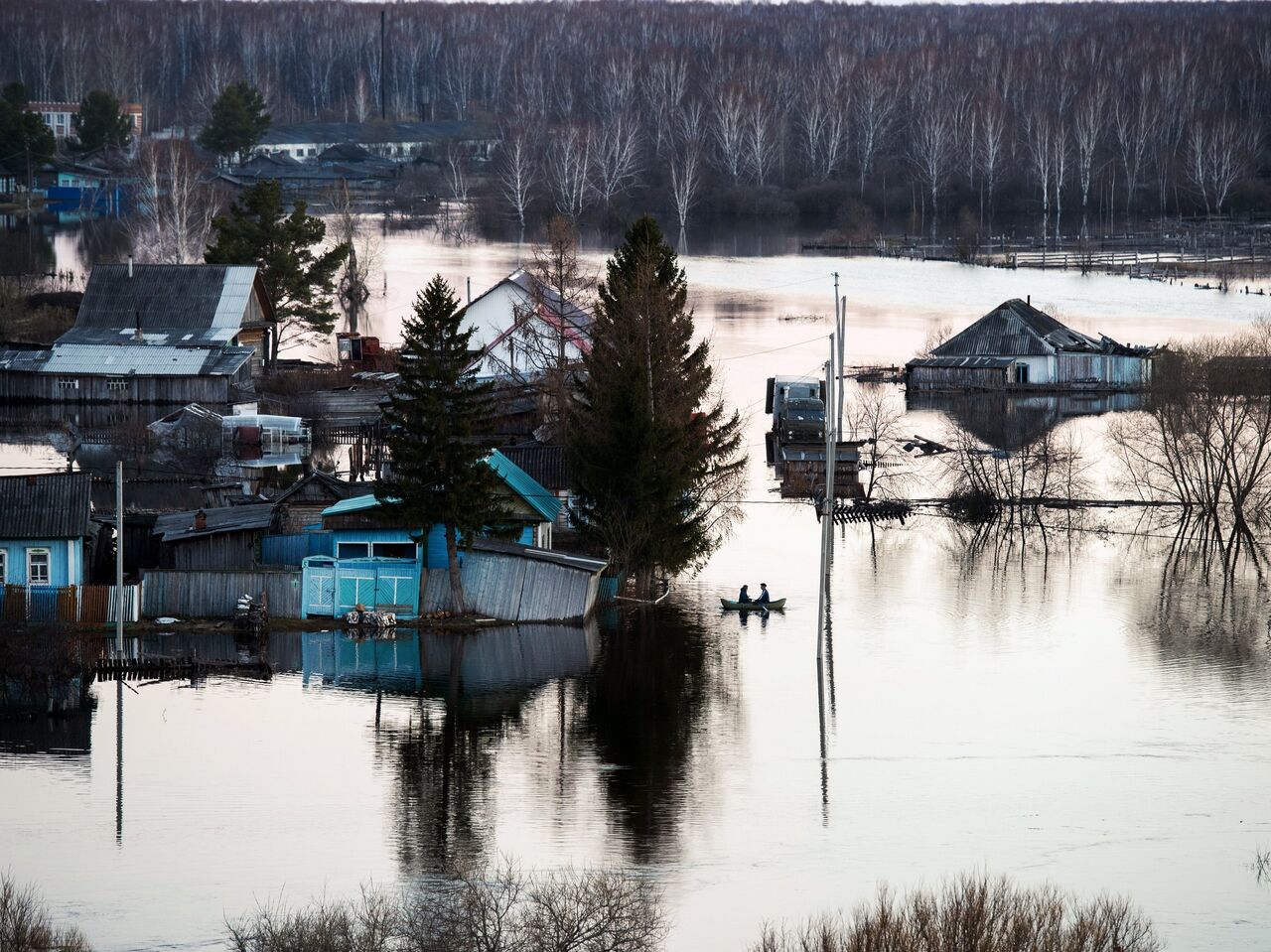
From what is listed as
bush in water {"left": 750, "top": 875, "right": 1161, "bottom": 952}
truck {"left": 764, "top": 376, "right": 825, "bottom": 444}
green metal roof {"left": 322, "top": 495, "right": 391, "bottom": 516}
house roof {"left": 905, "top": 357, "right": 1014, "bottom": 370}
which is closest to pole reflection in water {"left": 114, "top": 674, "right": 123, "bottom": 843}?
green metal roof {"left": 322, "top": 495, "right": 391, "bottom": 516}

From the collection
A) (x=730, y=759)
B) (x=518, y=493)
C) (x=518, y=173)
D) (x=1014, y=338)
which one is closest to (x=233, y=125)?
(x=518, y=173)

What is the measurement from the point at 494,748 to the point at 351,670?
3.05 m

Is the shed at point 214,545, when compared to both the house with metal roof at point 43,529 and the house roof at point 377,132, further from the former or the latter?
the house roof at point 377,132

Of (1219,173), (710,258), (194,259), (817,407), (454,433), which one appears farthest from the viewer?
(1219,173)

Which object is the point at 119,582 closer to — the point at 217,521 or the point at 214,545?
the point at 214,545

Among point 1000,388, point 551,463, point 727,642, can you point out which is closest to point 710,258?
point 1000,388

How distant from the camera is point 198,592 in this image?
77.6ft

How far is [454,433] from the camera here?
2400cm

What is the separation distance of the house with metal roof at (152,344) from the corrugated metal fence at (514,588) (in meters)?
17.0

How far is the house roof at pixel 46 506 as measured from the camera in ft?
75.3

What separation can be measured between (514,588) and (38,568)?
18.8ft

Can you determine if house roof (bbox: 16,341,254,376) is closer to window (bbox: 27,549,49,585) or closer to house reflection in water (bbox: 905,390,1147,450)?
house reflection in water (bbox: 905,390,1147,450)

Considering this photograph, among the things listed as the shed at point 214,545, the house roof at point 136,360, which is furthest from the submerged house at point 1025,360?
the shed at point 214,545

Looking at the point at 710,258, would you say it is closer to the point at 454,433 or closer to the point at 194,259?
the point at 194,259
